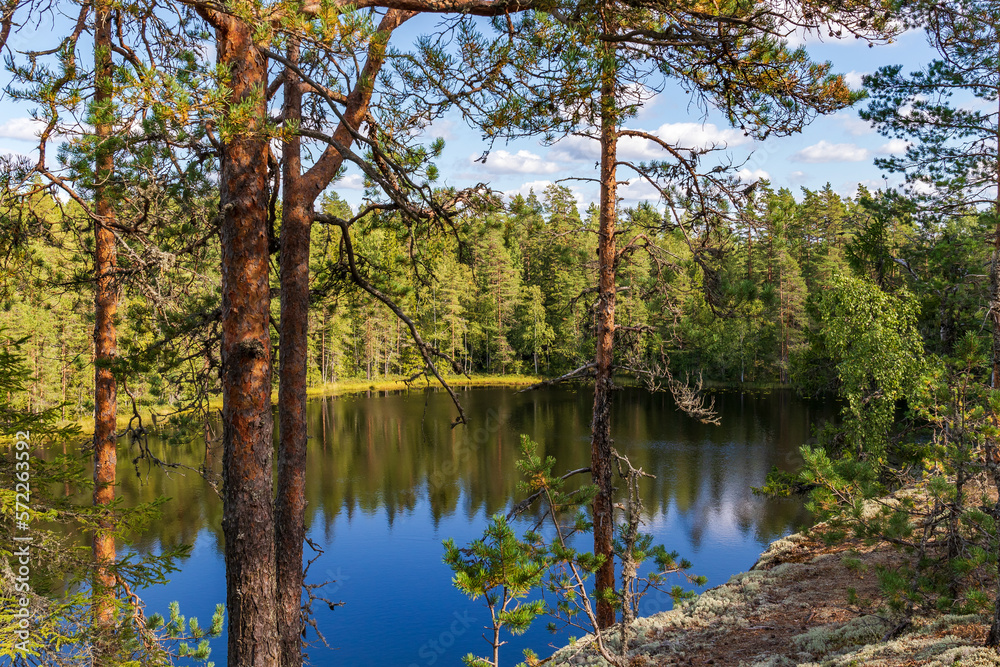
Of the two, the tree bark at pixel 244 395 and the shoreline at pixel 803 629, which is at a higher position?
the tree bark at pixel 244 395

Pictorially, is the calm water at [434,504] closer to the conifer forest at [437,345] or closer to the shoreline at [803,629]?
the conifer forest at [437,345]

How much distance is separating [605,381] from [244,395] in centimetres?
483

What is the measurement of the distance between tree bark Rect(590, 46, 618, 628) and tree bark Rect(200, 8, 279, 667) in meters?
4.34

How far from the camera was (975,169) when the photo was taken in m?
9.73

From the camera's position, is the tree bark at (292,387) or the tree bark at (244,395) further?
the tree bark at (292,387)

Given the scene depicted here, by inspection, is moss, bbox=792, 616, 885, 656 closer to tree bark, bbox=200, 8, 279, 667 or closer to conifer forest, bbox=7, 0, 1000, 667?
conifer forest, bbox=7, 0, 1000, 667

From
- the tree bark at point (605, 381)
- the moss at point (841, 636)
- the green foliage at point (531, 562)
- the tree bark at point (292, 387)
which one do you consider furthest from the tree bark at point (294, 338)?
the moss at point (841, 636)

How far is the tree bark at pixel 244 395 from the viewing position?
393 cm

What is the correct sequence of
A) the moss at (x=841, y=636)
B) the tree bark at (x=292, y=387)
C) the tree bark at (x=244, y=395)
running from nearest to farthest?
the tree bark at (x=244, y=395) < the tree bark at (x=292, y=387) < the moss at (x=841, y=636)

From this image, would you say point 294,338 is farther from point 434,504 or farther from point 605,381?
point 434,504

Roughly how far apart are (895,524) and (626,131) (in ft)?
17.1

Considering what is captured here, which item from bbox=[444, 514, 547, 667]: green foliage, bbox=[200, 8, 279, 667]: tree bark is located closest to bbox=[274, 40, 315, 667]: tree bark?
bbox=[200, 8, 279, 667]: tree bark

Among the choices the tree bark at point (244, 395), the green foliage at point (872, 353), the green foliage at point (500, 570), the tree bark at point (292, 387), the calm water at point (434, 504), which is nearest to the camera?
A: the tree bark at point (244, 395)

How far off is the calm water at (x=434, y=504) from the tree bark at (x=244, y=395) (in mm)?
1439
